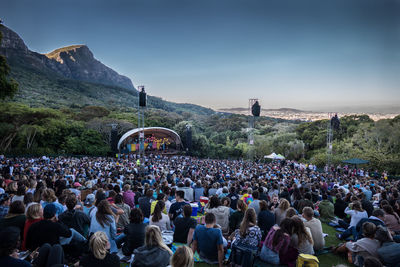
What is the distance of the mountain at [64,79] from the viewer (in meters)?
76.9

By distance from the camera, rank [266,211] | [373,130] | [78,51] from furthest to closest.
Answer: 1. [78,51]
2. [373,130]
3. [266,211]

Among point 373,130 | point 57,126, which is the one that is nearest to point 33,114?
point 57,126

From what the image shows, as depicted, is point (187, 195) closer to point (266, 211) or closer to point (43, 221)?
point (266, 211)

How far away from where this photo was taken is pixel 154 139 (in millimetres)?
39906

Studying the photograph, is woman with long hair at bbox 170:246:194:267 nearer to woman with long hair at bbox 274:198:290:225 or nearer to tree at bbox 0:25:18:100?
woman with long hair at bbox 274:198:290:225

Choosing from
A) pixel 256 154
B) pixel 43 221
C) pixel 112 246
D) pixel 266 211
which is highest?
pixel 43 221

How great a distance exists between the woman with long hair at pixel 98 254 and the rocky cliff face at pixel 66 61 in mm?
132997

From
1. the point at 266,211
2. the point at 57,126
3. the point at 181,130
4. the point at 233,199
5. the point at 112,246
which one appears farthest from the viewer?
the point at 181,130

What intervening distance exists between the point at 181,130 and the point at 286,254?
42875mm

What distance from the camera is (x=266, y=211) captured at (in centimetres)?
472

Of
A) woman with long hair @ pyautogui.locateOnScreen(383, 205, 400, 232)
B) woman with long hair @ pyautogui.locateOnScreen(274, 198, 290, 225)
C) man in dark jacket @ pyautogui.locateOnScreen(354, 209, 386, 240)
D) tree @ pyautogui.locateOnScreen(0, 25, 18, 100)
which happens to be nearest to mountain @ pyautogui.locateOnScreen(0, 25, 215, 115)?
tree @ pyautogui.locateOnScreen(0, 25, 18, 100)

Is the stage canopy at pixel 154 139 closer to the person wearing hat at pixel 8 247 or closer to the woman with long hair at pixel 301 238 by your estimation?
the woman with long hair at pixel 301 238

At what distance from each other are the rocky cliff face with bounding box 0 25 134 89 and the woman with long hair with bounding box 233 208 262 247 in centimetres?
13328

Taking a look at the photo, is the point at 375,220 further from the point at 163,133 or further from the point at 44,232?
the point at 163,133
